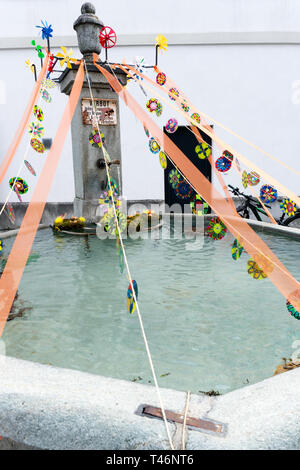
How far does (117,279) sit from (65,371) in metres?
2.14

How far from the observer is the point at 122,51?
376 inches

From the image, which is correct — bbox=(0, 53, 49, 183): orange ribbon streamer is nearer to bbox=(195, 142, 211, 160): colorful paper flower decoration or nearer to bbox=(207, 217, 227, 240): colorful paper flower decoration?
bbox=(195, 142, 211, 160): colorful paper flower decoration

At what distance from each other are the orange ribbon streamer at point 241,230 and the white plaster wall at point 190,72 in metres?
2.44

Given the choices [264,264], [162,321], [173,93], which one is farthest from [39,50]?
[264,264]

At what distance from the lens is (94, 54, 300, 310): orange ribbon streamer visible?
273cm

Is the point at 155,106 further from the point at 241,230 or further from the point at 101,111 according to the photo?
the point at 241,230

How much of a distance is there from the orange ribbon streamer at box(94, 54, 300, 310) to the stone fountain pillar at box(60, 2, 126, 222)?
0.22 m

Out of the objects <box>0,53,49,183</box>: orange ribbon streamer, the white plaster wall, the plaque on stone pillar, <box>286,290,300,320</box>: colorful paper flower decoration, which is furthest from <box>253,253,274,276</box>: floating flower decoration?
the white plaster wall

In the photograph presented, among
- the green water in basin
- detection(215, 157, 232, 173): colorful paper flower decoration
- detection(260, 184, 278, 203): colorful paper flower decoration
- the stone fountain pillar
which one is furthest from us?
the stone fountain pillar

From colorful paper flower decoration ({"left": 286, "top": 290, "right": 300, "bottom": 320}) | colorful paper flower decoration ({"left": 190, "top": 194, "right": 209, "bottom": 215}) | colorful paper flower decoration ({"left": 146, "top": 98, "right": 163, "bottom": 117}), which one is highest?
colorful paper flower decoration ({"left": 146, "top": 98, "right": 163, "bottom": 117})

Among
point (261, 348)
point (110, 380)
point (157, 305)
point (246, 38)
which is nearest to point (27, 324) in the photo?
point (157, 305)

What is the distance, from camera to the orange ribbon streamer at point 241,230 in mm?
2730

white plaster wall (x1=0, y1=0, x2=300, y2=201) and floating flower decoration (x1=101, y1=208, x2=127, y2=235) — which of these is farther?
white plaster wall (x1=0, y1=0, x2=300, y2=201)

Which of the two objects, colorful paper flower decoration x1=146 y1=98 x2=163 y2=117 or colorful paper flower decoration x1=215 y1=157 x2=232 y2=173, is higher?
colorful paper flower decoration x1=146 y1=98 x2=163 y2=117
